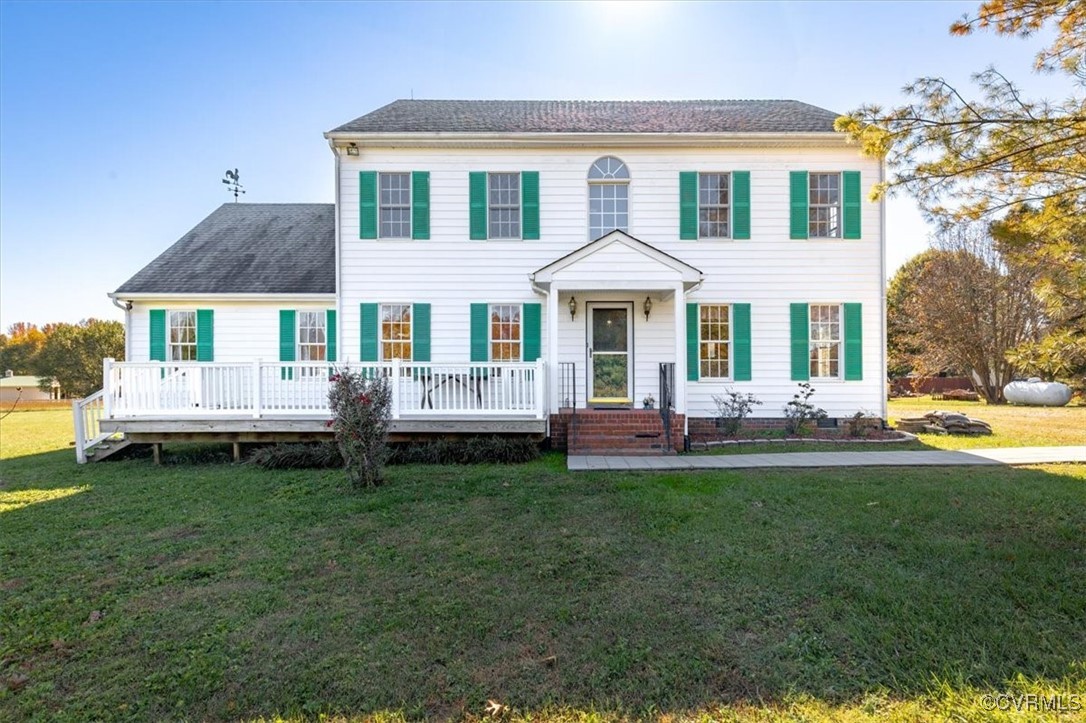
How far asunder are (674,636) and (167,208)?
68.3ft

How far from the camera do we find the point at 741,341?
421 inches

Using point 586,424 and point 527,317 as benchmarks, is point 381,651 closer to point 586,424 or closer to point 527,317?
point 586,424

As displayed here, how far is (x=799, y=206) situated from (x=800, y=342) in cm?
292

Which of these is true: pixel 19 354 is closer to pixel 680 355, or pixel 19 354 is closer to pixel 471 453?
pixel 471 453

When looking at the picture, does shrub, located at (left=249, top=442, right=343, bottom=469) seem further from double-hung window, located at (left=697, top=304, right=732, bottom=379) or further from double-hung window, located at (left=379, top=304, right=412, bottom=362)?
double-hung window, located at (left=697, top=304, right=732, bottom=379)

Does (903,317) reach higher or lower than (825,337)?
higher

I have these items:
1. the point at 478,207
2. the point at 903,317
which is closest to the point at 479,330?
the point at 478,207

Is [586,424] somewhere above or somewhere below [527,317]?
below

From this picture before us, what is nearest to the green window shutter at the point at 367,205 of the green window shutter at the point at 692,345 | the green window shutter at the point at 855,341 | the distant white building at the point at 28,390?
the green window shutter at the point at 692,345

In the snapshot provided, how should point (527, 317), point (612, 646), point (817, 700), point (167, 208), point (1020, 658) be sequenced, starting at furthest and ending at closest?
point (167, 208) → point (527, 317) → point (612, 646) → point (1020, 658) → point (817, 700)

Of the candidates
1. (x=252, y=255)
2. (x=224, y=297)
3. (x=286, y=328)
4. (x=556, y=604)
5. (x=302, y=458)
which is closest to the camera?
(x=556, y=604)

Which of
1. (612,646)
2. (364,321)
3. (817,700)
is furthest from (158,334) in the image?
(817,700)

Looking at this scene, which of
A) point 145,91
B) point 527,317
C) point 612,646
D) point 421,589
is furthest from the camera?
point 145,91

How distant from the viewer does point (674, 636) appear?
2938 mm
